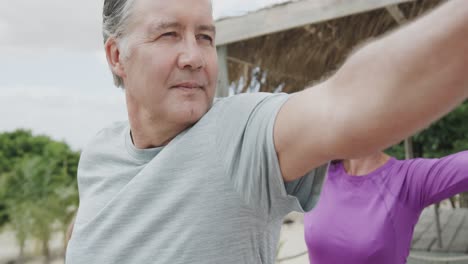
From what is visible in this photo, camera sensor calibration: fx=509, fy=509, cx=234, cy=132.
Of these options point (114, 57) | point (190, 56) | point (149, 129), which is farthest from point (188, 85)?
point (114, 57)

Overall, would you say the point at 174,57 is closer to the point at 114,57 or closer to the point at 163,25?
the point at 163,25

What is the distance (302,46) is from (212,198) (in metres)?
3.64

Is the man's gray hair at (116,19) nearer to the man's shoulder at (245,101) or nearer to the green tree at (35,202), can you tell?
the man's shoulder at (245,101)

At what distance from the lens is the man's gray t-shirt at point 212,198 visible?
962 millimetres

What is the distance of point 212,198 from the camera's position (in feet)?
3.34

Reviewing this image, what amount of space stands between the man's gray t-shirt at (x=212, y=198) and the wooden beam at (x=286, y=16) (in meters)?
2.39

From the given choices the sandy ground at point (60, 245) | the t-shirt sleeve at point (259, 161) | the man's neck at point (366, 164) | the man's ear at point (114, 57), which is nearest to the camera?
the t-shirt sleeve at point (259, 161)

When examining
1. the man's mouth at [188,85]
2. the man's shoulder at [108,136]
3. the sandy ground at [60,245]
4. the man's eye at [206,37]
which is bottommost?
the sandy ground at [60,245]

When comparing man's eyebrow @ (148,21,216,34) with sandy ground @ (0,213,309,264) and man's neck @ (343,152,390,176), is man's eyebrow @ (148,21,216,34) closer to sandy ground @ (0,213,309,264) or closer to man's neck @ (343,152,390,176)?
man's neck @ (343,152,390,176)

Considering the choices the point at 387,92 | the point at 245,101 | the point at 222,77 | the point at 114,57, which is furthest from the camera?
the point at 222,77

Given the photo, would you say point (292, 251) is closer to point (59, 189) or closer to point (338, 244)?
point (59, 189)

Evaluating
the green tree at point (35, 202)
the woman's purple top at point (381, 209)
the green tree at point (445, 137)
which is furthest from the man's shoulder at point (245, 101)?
the green tree at point (445, 137)

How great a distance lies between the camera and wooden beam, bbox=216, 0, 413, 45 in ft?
10.8

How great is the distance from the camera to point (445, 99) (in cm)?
69
